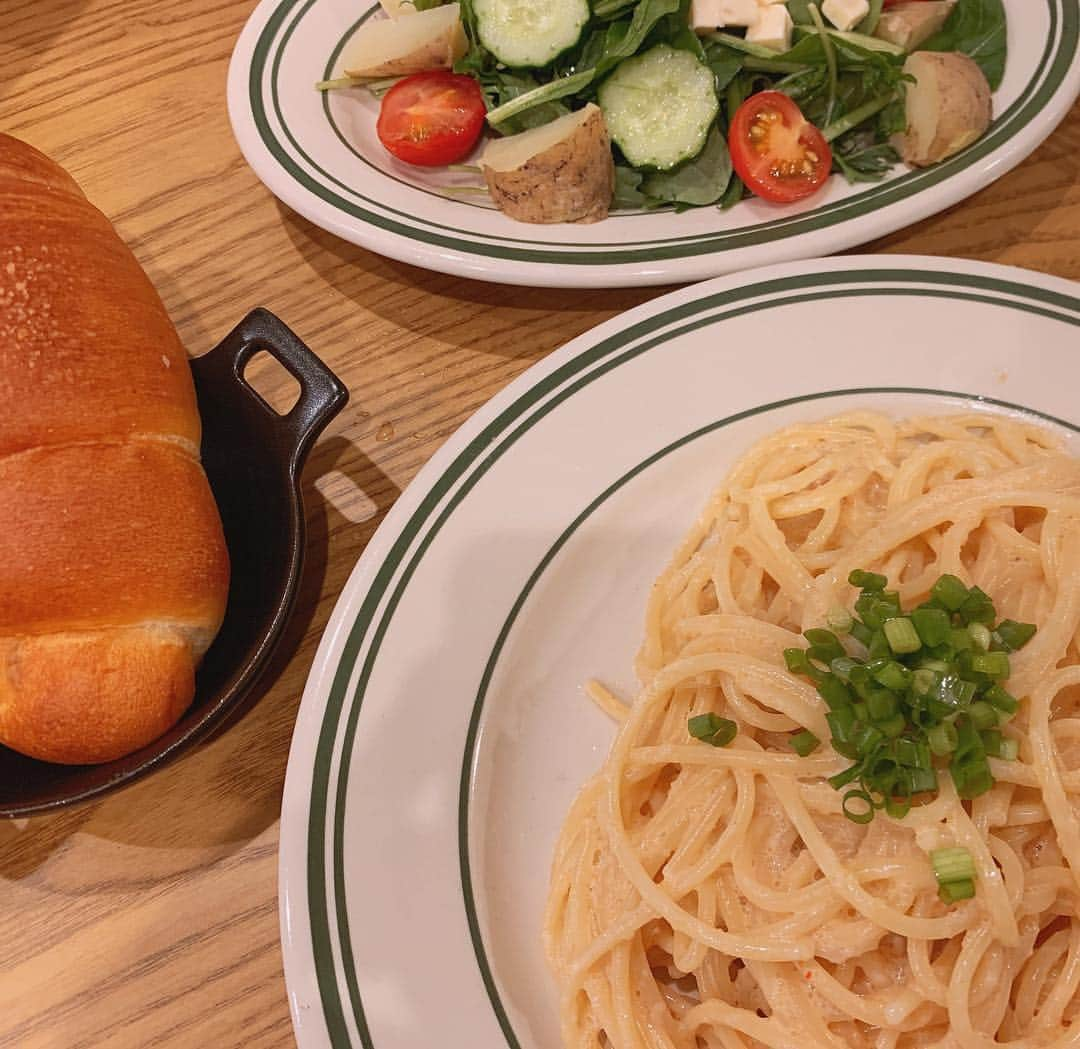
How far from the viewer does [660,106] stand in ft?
8.66

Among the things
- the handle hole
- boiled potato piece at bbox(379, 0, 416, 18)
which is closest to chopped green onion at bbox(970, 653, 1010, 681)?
the handle hole

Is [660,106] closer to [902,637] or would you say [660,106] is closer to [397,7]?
[397,7]

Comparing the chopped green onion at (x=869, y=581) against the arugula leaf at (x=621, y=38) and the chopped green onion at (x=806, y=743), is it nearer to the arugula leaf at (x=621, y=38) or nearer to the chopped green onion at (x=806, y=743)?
the chopped green onion at (x=806, y=743)

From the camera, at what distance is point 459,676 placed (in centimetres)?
182

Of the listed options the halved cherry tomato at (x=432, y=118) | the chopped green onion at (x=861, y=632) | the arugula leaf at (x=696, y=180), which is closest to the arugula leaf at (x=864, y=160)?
the arugula leaf at (x=696, y=180)

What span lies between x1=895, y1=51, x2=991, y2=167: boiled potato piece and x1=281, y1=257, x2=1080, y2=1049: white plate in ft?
1.81

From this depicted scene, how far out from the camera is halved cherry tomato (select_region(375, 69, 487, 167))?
2.76 m

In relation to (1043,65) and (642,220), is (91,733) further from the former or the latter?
(1043,65)

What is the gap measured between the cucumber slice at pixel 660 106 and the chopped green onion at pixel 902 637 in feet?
5.14

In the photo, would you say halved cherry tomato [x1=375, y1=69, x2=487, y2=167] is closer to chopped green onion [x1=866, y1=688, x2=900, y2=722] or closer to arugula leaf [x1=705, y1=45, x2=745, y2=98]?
arugula leaf [x1=705, y1=45, x2=745, y2=98]

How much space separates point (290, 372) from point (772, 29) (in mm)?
1766

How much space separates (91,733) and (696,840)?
1148mm

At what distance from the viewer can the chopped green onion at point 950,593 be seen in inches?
65.3

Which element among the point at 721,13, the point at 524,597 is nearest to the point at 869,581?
the point at 524,597
